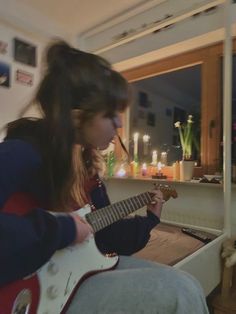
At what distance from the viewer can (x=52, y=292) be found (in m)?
0.65

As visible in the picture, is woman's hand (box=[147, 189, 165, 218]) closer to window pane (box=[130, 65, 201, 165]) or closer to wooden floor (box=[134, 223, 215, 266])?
wooden floor (box=[134, 223, 215, 266])

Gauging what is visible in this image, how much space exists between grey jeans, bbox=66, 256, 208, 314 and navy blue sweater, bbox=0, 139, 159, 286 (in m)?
0.17

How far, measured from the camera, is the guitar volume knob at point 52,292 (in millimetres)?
641

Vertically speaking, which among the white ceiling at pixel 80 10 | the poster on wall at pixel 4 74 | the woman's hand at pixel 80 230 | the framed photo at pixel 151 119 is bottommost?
the woman's hand at pixel 80 230

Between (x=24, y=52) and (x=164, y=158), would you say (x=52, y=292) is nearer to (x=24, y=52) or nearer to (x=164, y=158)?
(x=164, y=158)

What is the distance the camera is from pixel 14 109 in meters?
2.11

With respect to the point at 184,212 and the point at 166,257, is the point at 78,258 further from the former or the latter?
the point at 184,212

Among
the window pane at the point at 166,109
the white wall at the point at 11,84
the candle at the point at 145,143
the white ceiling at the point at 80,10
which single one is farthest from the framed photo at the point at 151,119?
the white wall at the point at 11,84

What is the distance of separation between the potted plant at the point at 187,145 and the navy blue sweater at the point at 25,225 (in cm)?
134

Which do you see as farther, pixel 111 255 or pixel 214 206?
pixel 214 206

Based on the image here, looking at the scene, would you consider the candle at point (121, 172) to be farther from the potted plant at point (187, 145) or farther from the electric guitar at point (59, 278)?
the electric guitar at point (59, 278)

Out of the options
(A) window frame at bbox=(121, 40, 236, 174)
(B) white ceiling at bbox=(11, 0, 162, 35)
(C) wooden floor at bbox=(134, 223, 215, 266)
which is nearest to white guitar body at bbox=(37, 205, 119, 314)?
(C) wooden floor at bbox=(134, 223, 215, 266)

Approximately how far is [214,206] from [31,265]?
1.45m

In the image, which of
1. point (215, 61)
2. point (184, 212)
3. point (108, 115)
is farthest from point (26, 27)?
point (184, 212)
